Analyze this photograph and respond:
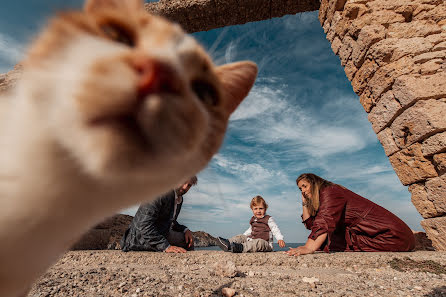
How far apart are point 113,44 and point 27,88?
0.26m

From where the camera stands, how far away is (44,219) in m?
0.64

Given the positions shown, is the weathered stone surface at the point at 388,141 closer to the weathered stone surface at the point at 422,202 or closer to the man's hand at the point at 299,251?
the weathered stone surface at the point at 422,202

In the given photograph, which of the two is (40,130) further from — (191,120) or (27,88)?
(191,120)

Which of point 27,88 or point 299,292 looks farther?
point 299,292

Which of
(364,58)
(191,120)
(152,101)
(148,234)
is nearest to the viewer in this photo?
(152,101)

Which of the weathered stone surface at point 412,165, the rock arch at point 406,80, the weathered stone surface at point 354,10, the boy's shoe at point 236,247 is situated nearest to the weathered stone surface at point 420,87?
the rock arch at point 406,80

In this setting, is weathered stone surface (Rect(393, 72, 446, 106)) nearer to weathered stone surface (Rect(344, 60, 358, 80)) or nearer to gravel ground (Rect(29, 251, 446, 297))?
weathered stone surface (Rect(344, 60, 358, 80))

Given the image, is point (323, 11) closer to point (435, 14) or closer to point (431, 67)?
point (435, 14)

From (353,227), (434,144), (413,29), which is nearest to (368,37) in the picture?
(413,29)

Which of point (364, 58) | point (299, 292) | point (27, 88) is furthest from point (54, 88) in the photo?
point (364, 58)

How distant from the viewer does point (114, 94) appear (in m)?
0.54

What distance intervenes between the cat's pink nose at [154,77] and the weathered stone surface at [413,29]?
503 centimetres

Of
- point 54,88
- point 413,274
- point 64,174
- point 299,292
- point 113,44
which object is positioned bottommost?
point 299,292

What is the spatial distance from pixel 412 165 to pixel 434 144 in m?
0.50
